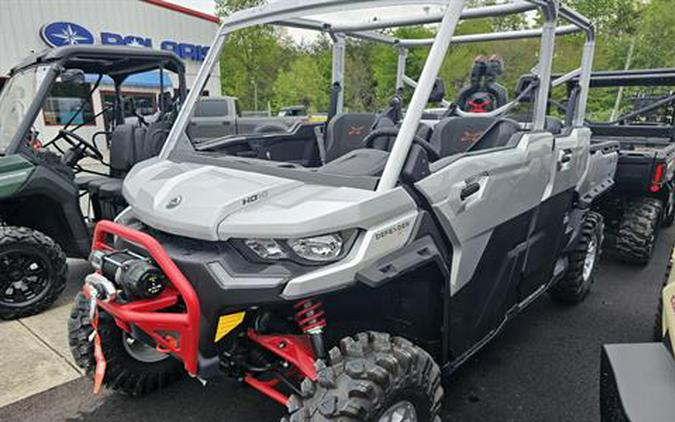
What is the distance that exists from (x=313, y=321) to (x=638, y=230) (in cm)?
457

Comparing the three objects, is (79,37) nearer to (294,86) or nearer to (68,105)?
(68,105)

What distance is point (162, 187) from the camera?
2.27m

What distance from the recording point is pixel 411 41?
4648 mm

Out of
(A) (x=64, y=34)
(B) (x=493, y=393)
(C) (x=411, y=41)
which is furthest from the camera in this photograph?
(A) (x=64, y=34)

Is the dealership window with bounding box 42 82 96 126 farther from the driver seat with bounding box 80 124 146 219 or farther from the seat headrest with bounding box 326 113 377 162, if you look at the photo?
the seat headrest with bounding box 326 113 377 162

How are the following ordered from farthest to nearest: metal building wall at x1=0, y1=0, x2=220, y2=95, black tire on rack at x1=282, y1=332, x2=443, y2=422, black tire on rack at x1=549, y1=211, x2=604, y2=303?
1. metal building wall at x1=0, y1=0, x2=220, y2=95
2. black tire on rack at x1=549, y1=211, x2=604, y2=303
3. black tire on rack at x1=282, y1=332, x2=443, y2=422

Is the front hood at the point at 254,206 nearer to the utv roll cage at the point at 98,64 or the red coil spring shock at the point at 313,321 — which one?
the red coil spring shock at the point at 313,321

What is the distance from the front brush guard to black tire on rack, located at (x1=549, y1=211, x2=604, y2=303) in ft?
10.8

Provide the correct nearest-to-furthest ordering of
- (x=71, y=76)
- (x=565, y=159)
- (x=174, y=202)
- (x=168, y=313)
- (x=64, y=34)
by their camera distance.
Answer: (x=168, y=313) → (x=174, y=202) → (x=565, y=159) → (x=71, y=76) → (x=64, y=34)

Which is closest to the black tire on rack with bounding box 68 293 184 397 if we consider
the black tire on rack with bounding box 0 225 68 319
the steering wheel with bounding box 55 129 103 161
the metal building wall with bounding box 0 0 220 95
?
the black tire on rack with bounding box 0 225 68 319

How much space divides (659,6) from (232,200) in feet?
89.0

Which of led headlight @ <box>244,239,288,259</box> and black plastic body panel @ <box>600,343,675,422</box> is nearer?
black plastic body panel @ <box>600,343,675,422</box>

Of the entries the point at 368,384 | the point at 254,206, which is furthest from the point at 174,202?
the point at 368,384

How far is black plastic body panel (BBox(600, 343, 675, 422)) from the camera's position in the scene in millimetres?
1561
